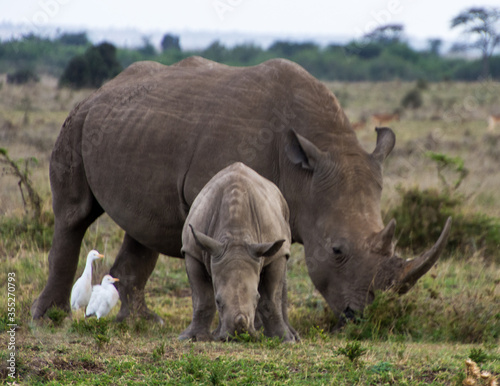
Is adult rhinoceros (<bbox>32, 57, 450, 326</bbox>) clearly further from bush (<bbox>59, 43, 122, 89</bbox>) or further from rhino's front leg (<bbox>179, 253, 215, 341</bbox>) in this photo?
bush (<bbox>59, 43, 122, 89</bbox>)

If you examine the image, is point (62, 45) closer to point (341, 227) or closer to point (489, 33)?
point (489, 33)

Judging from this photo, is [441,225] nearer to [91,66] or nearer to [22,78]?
[91,66]

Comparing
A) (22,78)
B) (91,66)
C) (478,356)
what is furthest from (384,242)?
(22,78)

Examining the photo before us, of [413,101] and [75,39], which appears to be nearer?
[413,101]

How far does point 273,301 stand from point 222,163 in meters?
1.36

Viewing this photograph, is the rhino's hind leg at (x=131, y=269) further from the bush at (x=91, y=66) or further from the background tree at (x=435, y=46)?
the background tree at (x=435, y=46)

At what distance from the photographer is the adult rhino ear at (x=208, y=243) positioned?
5.45 metres

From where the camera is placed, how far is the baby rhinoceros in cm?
546

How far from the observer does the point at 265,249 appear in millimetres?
5457

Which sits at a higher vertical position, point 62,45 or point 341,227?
point 341,227

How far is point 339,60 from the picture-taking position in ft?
176

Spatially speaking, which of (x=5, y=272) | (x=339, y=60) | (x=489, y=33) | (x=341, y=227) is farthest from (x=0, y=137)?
(x=339, y=60)

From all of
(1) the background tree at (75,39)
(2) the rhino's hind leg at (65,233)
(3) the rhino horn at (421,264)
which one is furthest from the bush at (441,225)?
(1) the background tree at (75,39)

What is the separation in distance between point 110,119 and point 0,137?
12.8 meters
